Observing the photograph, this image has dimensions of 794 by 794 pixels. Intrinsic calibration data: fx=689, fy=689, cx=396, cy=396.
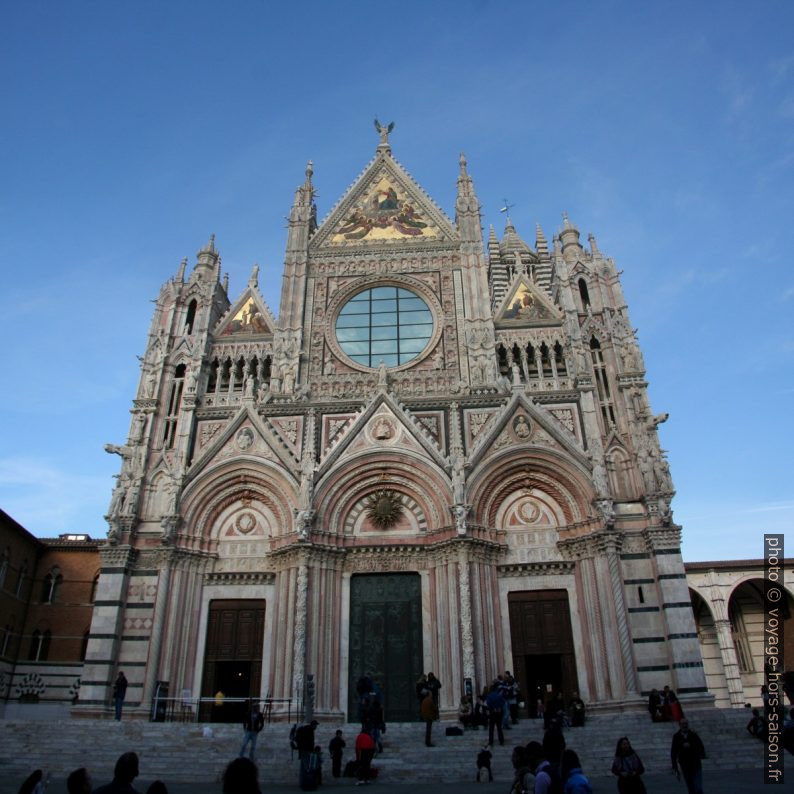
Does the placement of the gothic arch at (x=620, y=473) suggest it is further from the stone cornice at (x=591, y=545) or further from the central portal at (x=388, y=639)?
the central portal at (x=388, y=639)

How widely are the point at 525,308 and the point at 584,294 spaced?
2.20 metres

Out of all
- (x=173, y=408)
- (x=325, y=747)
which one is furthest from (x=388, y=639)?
(x=173, y=408)

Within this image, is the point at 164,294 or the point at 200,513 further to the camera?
the point at 164,294

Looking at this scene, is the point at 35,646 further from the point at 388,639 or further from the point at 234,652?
the point at 388,639

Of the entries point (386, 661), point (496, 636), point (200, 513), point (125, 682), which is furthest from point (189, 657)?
point (496, 636)

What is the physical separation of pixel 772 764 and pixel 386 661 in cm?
1084

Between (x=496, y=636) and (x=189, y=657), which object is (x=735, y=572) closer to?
(x=496, y=636)

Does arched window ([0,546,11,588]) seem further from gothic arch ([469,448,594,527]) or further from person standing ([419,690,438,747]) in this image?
person standing ([419,690,438,747])

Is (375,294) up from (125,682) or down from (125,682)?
up

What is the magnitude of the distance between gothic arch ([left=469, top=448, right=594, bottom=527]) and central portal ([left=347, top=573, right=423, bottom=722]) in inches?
123

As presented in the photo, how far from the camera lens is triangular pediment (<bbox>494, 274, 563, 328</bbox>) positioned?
24016 millimetres

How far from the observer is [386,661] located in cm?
1941

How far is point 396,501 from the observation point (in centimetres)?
2130

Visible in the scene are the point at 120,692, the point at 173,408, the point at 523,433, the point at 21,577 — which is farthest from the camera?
the point at 21,577
